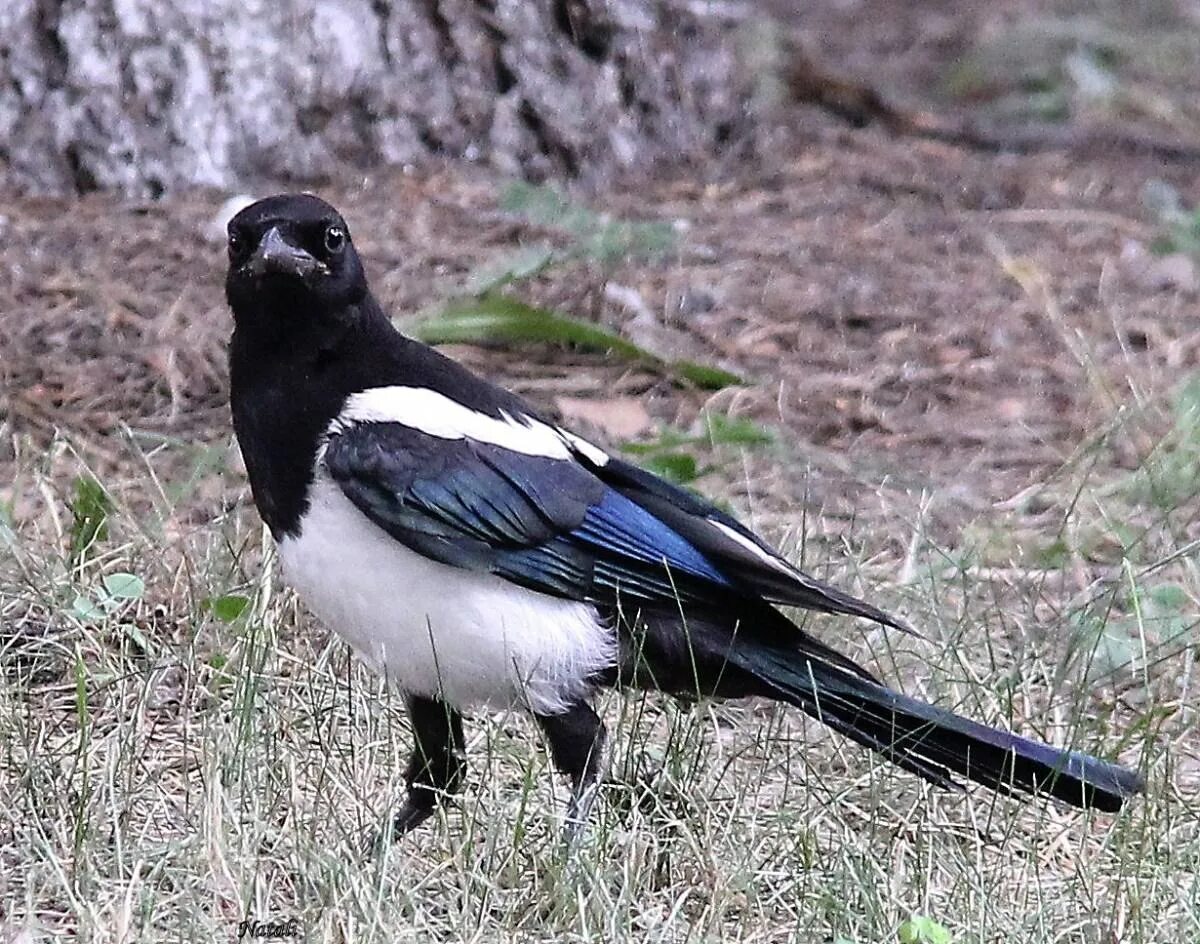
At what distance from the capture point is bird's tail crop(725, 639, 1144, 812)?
3.28 meters

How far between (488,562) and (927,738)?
729 mm

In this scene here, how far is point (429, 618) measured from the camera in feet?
10.9

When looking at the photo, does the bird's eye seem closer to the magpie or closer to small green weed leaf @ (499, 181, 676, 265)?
the magpie

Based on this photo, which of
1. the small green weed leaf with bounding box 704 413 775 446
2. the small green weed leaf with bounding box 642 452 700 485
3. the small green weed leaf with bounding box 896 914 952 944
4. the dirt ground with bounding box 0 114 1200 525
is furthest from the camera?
the dirt ground with bounding box 0 114 1200 525

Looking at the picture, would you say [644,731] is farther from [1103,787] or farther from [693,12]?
[693,12]

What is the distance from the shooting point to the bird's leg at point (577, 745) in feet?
11.3

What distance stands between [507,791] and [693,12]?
3.91 meters

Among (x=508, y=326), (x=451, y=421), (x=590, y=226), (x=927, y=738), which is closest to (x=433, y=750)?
(x=451, y=421)

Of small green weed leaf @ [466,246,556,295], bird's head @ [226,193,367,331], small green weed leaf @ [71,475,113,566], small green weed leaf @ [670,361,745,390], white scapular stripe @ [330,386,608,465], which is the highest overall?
bird's head @ [226,193,367,331]

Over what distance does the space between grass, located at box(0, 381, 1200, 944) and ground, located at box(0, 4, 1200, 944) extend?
0.03ft

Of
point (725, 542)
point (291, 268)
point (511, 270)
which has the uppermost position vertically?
point (291, 268)

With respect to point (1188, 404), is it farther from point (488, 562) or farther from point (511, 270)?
point (488, 562)

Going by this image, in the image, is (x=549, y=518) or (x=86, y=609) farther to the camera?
(x=86, y=609)

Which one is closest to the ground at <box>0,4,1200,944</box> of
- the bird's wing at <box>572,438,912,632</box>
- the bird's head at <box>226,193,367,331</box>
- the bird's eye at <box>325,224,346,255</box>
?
the bird's wing at <box>572,438,912,632</box>
